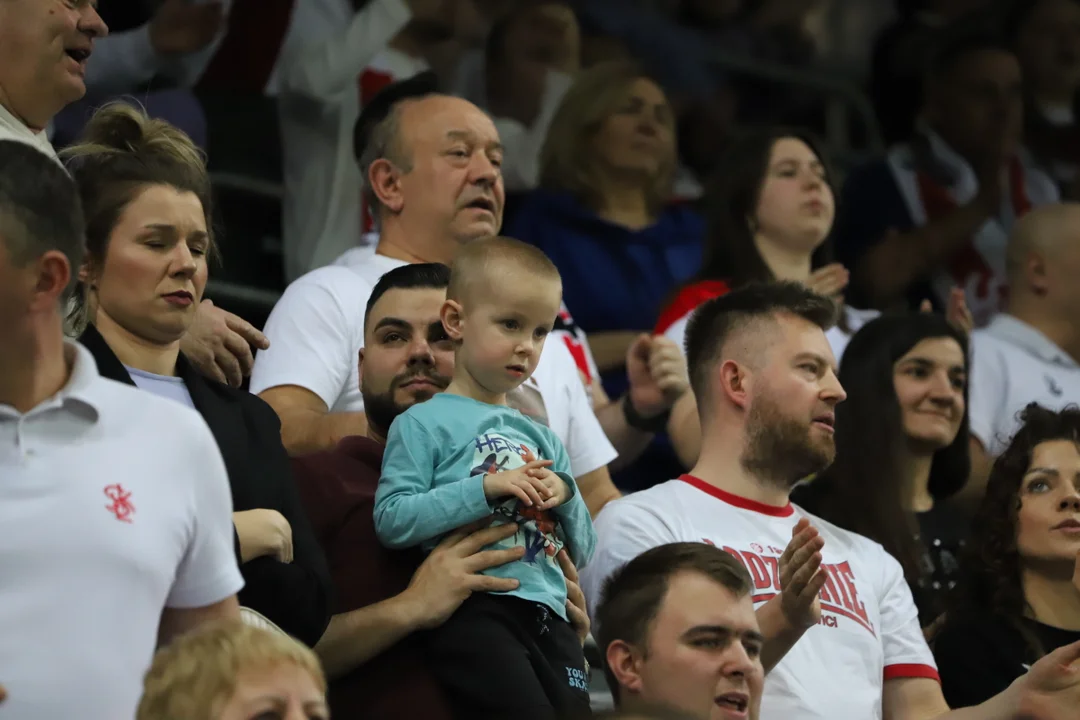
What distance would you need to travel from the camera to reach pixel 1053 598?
444 centimetres

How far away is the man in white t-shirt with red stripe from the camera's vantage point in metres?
3.76

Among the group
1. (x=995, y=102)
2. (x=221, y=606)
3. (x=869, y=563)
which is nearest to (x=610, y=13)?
(x=995, y=102)

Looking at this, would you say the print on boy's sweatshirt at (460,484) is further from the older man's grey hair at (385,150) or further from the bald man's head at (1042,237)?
the bald man's head at (1042,237)

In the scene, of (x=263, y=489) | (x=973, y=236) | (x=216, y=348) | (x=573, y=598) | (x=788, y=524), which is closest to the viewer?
(x=263, y=489)

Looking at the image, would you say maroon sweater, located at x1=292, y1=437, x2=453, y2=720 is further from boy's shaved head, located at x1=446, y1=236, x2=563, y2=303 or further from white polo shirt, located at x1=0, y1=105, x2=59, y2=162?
white polo shirt, located at x1=0, y1=105, x2=59, y2=162

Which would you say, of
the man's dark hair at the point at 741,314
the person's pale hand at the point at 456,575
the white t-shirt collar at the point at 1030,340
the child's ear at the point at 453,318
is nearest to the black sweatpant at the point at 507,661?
the person's pale hand at the point at 456,575

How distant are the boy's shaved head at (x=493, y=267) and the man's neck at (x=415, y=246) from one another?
34.1 inches

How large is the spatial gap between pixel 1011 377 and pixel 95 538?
12.5 feet

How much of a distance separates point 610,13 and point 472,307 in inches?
146

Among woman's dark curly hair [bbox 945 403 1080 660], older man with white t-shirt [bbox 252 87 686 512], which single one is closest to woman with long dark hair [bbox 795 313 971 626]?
woman's dark curly hair [bbox 945 403 1080 660]

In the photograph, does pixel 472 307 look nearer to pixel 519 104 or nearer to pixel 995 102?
pixel 519 104

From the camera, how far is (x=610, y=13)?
693 cm

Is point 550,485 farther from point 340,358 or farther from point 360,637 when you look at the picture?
point 340,358

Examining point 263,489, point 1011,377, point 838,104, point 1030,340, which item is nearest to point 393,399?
point 263,489
